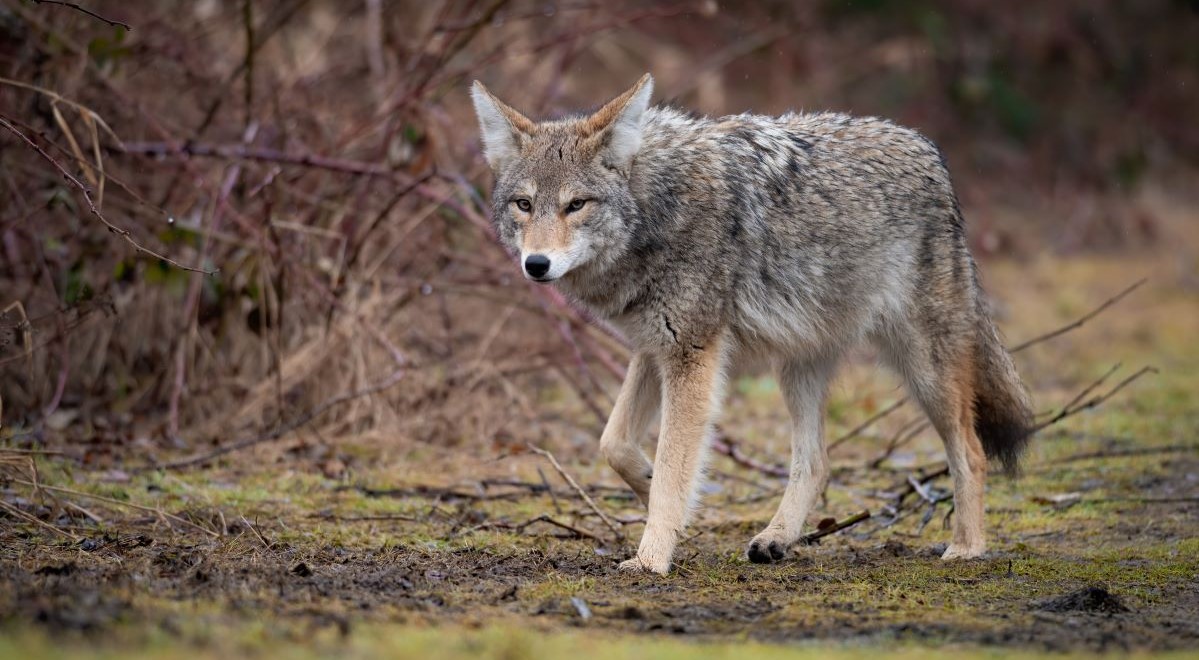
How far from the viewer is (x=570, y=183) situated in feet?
19.1

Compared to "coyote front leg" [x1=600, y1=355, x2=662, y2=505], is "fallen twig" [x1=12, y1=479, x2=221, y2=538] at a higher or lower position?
lower

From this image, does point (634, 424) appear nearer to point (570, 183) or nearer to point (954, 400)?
point (570, 183)

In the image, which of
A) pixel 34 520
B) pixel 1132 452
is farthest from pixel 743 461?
pixel 34 520

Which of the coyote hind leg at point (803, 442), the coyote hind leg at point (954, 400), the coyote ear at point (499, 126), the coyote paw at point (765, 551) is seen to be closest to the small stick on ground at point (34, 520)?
the coyote ear at point (499, 126)

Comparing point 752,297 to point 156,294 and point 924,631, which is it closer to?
point 924,631

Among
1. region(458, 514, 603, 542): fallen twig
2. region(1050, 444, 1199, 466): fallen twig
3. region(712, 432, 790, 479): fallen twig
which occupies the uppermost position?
region(1050, 444, 1199, 466): fallen twig

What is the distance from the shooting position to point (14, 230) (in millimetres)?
8164

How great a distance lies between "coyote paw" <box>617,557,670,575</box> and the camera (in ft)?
18.1

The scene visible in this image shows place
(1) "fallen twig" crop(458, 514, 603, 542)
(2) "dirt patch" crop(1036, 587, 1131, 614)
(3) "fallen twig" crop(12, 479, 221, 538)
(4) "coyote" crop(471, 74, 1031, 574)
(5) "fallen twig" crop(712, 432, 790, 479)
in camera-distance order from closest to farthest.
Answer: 1. (2) "dirt patch" crop(1036, 587, 1131, 614)
2. (3) "fallen twig" crop(12, 479, 221, 538)
3. (4) "coyote" crop(471, 74, 1031, 574)
4. (1) "fallen twig" crop(458, 514, 603, 542)
5. (5) "fallen twig" crop(712, 432, 790, 479)

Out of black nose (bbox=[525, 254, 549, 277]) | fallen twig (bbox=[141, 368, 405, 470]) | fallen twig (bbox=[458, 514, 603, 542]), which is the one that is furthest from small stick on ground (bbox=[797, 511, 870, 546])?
fallen twig (bbox=[141, 368, 405, 470])

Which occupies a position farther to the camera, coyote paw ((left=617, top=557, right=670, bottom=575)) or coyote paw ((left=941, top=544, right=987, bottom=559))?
coyote paw ((left=941, top=544, right=987, bottom=559))

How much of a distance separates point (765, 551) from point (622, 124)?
2074mm

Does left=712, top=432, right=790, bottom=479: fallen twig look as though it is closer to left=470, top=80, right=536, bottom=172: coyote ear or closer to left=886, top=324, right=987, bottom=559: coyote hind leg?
left=886, top=324, right=987, bottom=559: coyote hind leg

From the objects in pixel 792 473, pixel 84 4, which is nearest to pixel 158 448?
pixel 84 4
